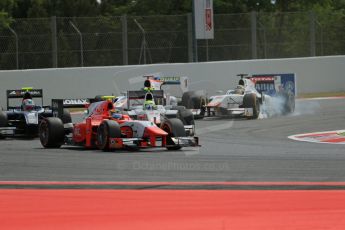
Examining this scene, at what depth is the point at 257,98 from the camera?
23.6 m

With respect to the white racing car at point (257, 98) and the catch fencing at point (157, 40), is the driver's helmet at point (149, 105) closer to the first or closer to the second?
the white racing car at point (257, 98)

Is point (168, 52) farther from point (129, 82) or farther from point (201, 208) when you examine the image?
point (201, 208)

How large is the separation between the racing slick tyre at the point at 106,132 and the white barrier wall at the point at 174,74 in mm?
11582

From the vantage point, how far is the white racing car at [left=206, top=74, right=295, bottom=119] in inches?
917

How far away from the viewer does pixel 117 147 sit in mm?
15086

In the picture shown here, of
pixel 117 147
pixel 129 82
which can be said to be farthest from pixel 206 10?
pixel 117 147

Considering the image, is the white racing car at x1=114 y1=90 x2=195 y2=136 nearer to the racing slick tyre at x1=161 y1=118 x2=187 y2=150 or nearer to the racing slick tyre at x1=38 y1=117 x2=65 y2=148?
the racing slick tyre at x1=161 y1=118 x2=187 y2=150

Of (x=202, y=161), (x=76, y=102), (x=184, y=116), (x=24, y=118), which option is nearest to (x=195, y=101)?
(x=184, y=116)

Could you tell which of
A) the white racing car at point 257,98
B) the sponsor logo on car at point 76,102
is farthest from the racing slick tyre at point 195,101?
the sponsor logo on car at point 76,102

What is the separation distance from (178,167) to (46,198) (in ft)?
11.7

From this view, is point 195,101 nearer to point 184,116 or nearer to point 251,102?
point 251,102

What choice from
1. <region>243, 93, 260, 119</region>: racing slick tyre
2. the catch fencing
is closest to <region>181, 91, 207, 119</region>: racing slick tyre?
<region>243, 93, 260, 119</region>: racing slick tyre

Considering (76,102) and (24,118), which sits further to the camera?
(24,118)

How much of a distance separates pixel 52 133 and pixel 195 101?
8511 mm
